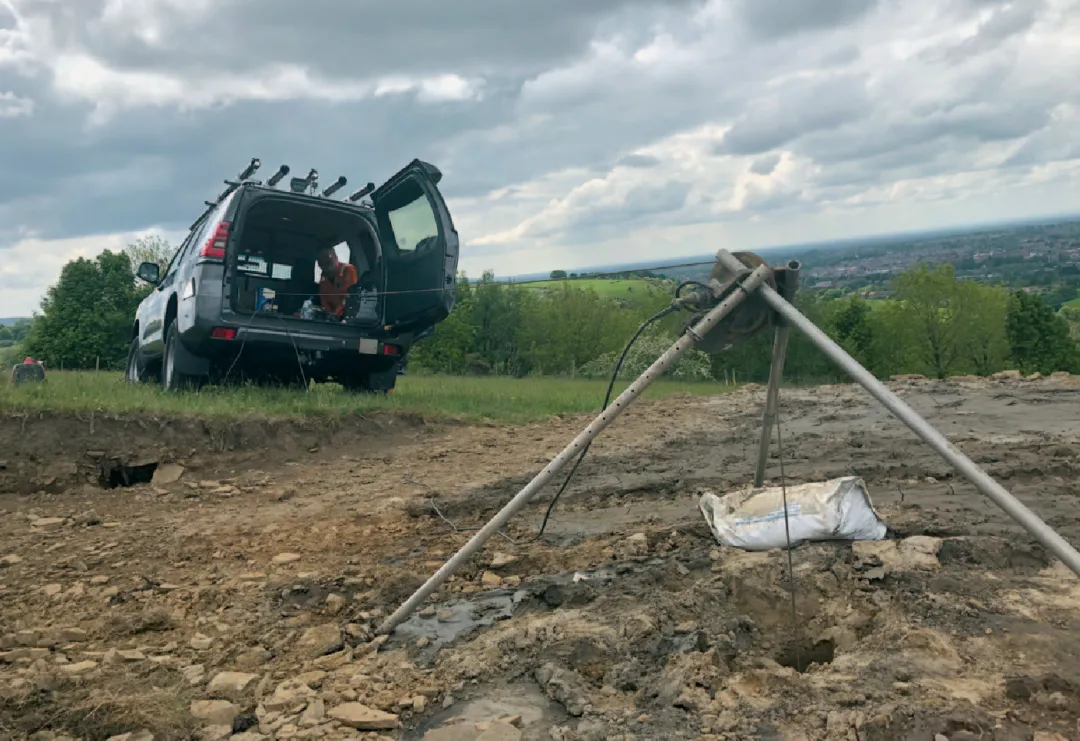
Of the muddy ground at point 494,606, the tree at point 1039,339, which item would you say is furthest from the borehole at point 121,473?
the tree at point 1039,339

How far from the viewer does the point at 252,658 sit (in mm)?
3109

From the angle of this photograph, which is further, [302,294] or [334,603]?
[302,294]

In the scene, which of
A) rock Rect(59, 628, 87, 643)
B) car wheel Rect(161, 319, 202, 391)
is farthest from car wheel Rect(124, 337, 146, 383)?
rock Rect(59, 628, 87, 643)

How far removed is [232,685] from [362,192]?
6.20 m

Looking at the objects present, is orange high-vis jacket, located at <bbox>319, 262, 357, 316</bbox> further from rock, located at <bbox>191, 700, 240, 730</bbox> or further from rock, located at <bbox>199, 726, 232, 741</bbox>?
rock, located at <bbox>199, 726, 232, 741</bbox>

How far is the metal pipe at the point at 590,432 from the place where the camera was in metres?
3.19

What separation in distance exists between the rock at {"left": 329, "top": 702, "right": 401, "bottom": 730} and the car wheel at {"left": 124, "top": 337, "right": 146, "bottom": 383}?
8153 mm

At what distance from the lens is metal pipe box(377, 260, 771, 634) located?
3188 mm

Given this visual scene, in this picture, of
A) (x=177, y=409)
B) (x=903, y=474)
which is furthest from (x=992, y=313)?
(x=177, y=409)

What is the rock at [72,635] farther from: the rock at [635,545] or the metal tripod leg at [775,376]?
the metal tripod leg at [775,376]

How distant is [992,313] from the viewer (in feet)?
128

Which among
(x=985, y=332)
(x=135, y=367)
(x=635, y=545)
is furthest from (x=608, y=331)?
(x=635, y=545)

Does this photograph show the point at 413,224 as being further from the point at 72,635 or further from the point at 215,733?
the point at 215,733

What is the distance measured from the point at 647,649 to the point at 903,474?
Result: 347 centimetres
